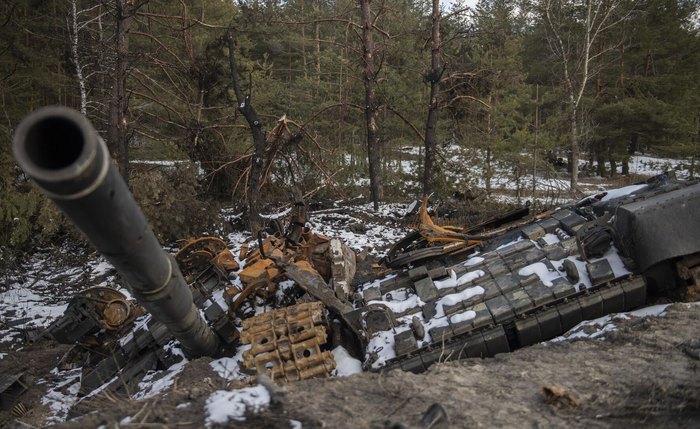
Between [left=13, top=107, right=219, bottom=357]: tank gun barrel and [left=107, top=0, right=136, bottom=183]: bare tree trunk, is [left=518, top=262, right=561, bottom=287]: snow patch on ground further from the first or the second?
[left=107, top=0, right=136, bottom=183]: bare tree trunk

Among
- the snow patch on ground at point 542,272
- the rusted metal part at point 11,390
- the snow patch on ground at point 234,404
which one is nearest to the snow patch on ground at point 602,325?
the snow patch on ground at point 542,272

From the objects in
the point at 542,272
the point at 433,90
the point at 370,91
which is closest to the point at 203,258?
the point at 542,272

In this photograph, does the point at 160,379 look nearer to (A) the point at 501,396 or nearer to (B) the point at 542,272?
(A) the point at 501,396

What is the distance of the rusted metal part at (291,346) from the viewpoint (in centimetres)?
467

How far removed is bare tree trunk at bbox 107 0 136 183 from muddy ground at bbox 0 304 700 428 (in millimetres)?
7812

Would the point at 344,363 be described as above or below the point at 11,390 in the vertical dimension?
above

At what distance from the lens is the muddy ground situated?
2457mm

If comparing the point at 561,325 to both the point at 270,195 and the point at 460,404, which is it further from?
the point at 270,195

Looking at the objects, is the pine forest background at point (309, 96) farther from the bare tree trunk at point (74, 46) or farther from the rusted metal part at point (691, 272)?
the rusted metal part at point (691, 272)

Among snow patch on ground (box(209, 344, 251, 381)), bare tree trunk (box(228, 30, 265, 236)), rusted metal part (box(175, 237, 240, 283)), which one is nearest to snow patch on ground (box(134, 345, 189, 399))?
snow patch on ground (box(209, 344, 251, 381))

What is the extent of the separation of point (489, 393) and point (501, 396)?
0.08 m

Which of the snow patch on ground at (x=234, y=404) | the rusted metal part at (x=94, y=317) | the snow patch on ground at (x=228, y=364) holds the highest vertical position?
the snow patch on ground at (x=234, y=404)

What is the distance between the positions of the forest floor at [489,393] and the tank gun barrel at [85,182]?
34.3 inches

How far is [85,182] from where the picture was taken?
5.69 ft
